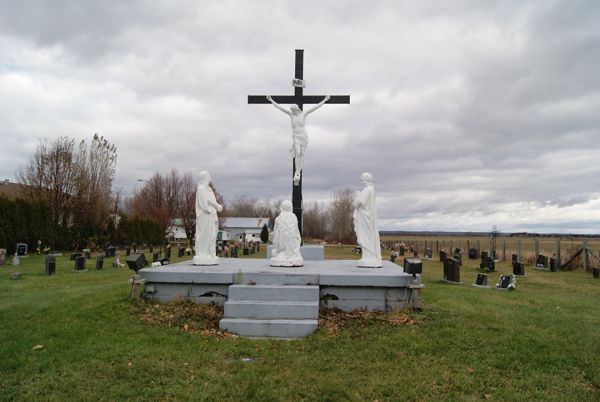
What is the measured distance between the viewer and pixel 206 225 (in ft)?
32.8

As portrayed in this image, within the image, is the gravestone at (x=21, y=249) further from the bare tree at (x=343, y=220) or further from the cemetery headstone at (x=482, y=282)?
the bare tree at (x=343, y=220)

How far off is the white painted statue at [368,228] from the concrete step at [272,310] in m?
2.71

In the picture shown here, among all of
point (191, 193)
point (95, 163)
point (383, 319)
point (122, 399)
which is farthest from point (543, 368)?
point (191, 193)

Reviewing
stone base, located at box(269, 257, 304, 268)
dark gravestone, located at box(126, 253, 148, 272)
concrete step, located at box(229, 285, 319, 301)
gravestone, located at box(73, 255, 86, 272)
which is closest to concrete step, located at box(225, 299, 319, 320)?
concrete step, located at box(229, 285, 319, 301)

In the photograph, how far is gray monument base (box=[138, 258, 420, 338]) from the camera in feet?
25.1

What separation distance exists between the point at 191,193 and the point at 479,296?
47071 mm

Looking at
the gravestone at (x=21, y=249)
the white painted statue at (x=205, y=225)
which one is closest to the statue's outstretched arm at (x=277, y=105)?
the white painted statue at (x=205, y=225)

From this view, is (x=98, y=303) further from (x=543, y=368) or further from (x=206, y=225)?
(x=543, y=368)

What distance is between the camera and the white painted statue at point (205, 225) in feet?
32.5

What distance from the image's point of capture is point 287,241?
9.63m

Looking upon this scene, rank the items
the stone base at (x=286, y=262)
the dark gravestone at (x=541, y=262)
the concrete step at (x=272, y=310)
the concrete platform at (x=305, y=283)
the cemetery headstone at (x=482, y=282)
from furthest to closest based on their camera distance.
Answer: the dark gravestone at (x=541, y=262)
the cemetery headstone at (x=482, y=282)
the stone base at (x=286, y=262)
the concrete platform at (x=305, y=283)
the concrete step at (x=272, y=310)

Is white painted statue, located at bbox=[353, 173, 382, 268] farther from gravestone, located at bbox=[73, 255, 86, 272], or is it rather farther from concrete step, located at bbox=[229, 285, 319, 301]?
gravestone, located at bbox=[73, 255, 86, 272]

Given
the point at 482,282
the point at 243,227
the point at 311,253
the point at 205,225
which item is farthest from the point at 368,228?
the point at 243,227

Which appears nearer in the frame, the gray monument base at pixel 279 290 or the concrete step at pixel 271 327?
the concrete step at pixel 271 327
